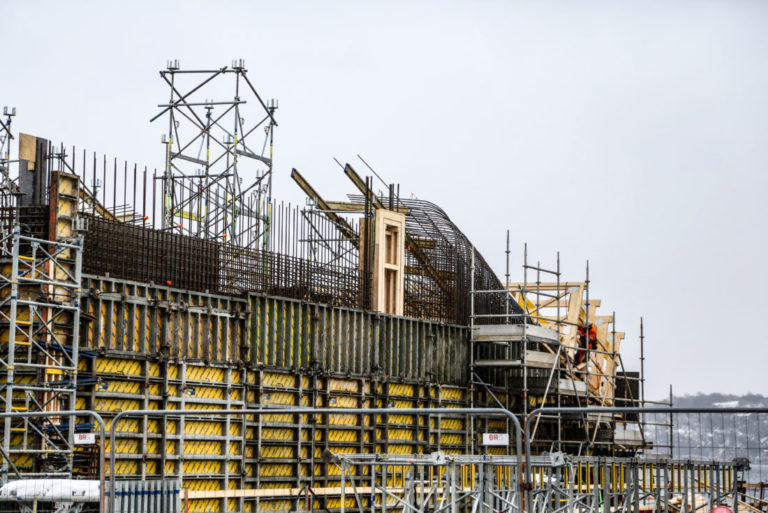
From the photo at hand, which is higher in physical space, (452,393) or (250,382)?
(250,382)

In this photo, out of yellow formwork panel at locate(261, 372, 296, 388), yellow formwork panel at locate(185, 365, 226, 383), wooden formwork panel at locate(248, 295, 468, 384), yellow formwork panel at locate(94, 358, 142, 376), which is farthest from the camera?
wooden formwork panel at locate(248, 295, 468, 384)

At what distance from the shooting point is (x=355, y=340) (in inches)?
1265

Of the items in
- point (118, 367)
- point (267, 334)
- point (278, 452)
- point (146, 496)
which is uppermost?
point (267, 334)

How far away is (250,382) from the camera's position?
28.2 meters

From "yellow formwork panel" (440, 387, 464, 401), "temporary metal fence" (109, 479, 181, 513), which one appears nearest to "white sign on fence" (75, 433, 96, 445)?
"temporary metal fence" (109, 479, 181, 513)

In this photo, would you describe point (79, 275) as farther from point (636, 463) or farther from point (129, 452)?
point (636, 463)

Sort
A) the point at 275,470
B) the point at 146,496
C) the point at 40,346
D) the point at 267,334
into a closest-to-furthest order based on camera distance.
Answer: the point at 146,496 → the point at 40,346 → the point at 275,470 → the point at 267,334

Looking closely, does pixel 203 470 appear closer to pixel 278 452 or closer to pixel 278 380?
pixel 278 452

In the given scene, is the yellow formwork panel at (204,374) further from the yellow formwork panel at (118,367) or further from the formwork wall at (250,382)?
the yellow formwork panel at (118,367)

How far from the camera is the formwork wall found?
25.1 metres

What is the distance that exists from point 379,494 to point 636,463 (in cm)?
1029

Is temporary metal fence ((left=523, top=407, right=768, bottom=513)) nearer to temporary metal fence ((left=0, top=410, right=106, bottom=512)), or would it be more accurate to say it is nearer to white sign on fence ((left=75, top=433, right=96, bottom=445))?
temporary metal fence ((left=0, top=410, right=106, bottom=512))

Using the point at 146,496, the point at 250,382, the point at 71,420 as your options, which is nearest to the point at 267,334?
the point at 250,382

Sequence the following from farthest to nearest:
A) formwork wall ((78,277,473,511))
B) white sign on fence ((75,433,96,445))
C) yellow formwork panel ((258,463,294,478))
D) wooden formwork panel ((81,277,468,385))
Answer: yellow formwork panel ((258,463,294,478)), wooden formwork panel ((81,277,468,385)), formwork wall ((78,277,473,511)), white sign on fence ((75,433,96,445))
